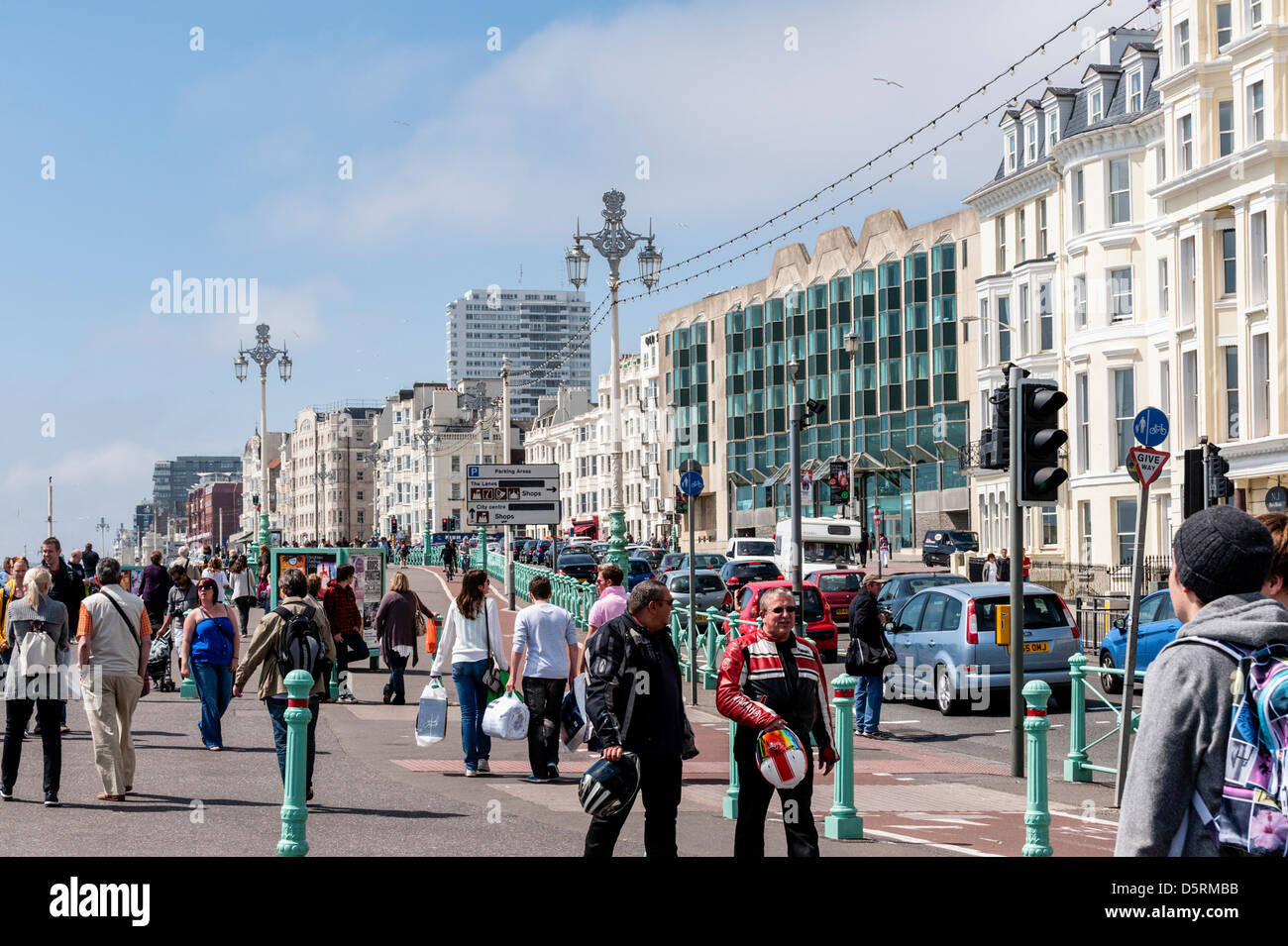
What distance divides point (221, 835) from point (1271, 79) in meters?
32.8

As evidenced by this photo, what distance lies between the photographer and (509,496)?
33969 millimetres

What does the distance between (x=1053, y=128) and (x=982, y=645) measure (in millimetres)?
38979

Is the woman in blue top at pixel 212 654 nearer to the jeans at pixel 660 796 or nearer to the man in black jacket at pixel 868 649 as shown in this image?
the man in black jacket at pixel 868 649

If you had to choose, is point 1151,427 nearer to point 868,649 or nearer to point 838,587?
point 868,649

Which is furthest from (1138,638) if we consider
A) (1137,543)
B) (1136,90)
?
(1136,90)

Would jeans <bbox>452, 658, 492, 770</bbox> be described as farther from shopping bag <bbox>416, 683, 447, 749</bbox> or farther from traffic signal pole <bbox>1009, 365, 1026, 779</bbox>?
traffic signal pole <bbox>1009, 365, 1026, 779</bbox>

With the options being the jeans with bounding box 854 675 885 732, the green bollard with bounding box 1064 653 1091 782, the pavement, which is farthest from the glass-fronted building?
the green bollard with bounding box 1064 653 1091 782

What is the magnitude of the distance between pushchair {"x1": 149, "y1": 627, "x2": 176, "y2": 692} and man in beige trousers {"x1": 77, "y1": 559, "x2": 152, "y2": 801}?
8.07 meters

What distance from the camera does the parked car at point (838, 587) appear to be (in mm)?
27250

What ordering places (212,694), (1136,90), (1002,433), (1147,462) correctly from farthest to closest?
(1136,90)
(212,694)
(1002,433)
(1147,462)
